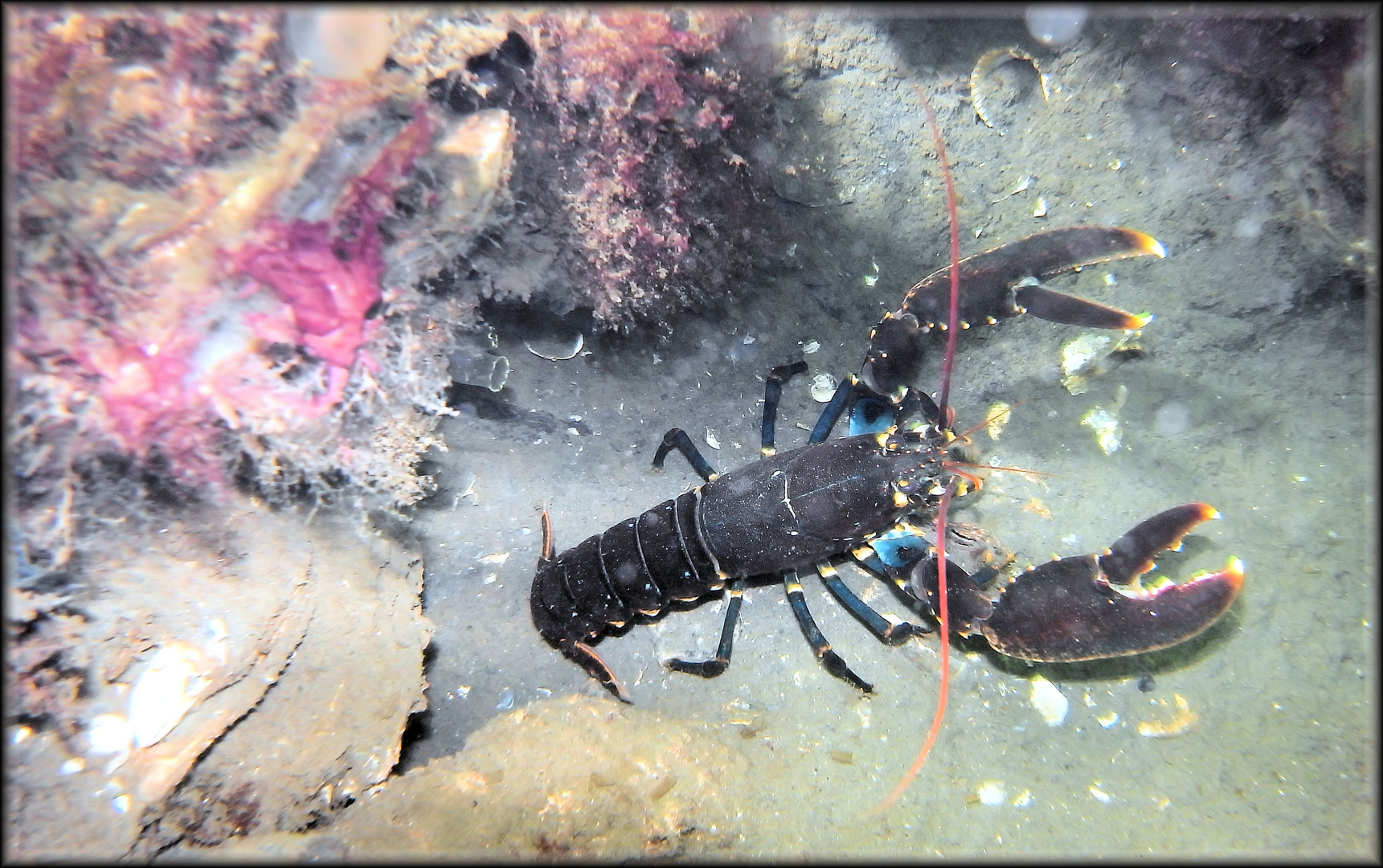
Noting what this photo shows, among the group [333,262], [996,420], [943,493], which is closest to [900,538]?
[943,493]

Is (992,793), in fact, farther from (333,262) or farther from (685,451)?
(333,262)

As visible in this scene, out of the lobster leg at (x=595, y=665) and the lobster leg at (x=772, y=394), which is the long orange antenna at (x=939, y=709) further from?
the lobster leg at (x=595, y=665)

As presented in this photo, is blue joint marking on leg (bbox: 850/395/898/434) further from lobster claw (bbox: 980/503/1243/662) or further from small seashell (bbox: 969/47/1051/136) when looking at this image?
small seashell (bbox: 969/47/1051/136)

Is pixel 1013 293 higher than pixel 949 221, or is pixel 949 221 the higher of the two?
pixel 949 221

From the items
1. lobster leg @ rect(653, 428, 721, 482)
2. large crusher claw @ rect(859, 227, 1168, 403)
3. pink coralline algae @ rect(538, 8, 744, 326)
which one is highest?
pink coralline algae @ rect(538, 8, 744, 326)

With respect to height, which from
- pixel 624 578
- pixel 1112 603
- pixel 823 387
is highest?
pixel 823 387

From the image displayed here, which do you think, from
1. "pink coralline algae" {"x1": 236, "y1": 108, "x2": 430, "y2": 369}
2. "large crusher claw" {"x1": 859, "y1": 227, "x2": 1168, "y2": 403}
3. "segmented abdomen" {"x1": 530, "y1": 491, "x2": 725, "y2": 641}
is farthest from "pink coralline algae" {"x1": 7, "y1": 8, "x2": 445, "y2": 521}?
"large crusher claw" {"x1": 859, "y1": 227, "x2": 1168, "y2": 403}
